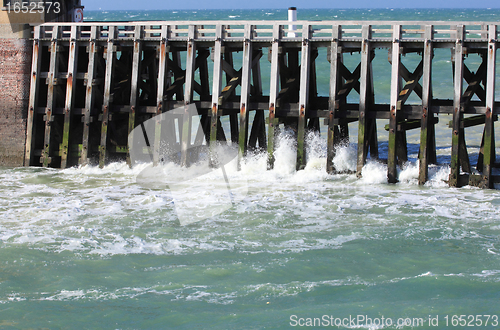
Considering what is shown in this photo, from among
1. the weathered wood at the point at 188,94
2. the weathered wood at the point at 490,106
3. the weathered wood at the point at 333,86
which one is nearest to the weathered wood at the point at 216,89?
the weathered wood at the point at 188,94

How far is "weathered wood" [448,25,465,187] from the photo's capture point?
13.4 meters

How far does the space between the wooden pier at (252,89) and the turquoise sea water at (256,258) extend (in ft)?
5.31

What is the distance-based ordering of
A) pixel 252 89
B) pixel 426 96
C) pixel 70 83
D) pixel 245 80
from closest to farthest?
pixel 426 96
pixel 245 80
pixel 70 83
pixel 252 89

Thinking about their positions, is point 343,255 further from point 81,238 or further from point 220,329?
point 81,238

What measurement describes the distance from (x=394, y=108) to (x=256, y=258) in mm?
6615

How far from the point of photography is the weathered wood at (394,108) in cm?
1386

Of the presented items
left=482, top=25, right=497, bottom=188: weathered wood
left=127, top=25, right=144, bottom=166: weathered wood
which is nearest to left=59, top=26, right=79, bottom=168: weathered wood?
left=127, top=25, right=144, bottom=166: weathered wood

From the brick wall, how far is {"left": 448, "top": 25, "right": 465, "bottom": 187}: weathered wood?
11214 mm

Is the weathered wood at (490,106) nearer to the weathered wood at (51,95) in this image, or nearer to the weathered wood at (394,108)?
the weathered wood at (394,108)

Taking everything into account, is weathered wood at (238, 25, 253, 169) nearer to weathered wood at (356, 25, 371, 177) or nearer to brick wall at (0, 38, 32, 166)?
weathered wood at (356, 25, 371, 177)

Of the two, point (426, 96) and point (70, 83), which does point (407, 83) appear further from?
point (70, 83)

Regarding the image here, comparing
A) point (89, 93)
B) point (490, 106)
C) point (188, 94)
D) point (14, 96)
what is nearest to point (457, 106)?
point (490, 106)

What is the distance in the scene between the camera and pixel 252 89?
17.1 m

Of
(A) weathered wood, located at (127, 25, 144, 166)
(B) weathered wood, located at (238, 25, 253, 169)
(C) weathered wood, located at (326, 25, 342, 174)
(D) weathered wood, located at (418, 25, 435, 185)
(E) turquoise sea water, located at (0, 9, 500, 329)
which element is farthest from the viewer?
(A) weathered wood, located at (127, 25, 144, 166)
